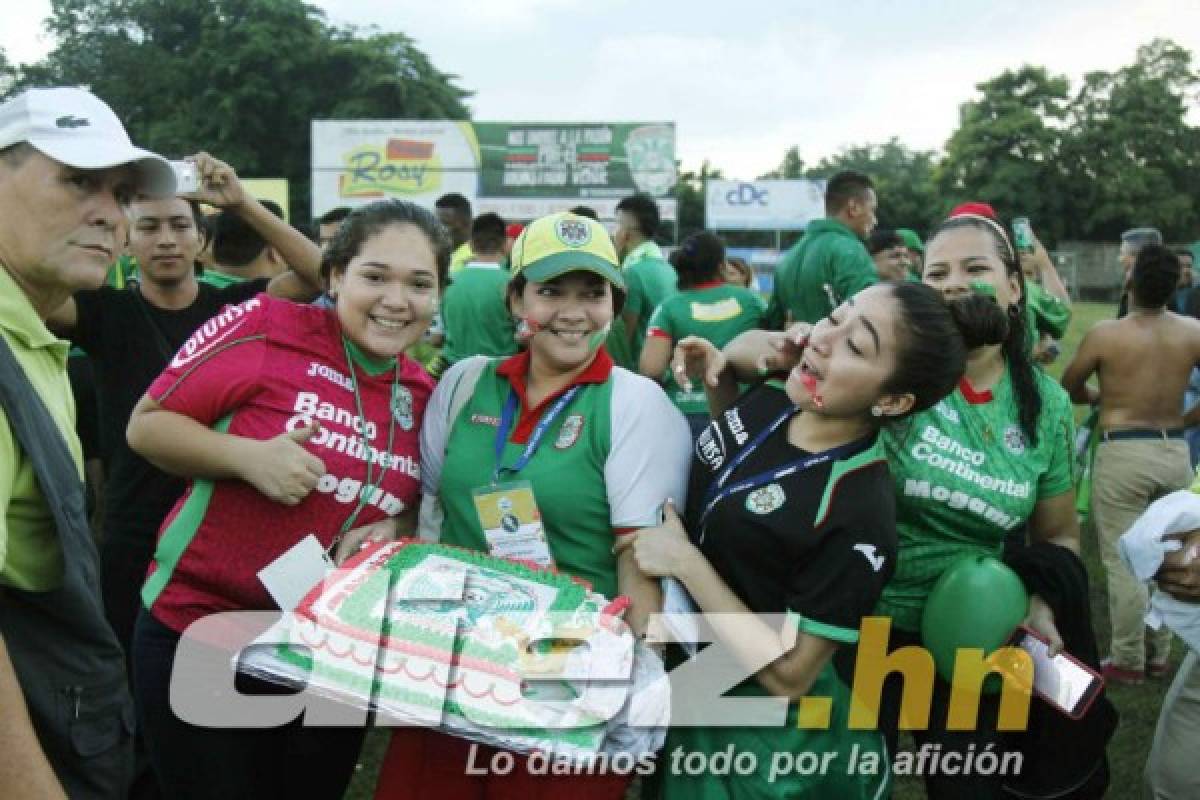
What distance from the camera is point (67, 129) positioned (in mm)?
1856

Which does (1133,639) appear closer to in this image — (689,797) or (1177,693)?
(1177,693)

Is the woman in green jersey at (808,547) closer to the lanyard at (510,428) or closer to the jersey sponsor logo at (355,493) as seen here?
the lanyard at (510,428)

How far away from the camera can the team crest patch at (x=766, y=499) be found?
2.28 m

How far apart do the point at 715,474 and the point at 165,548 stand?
1.37m

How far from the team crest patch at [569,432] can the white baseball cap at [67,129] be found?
1.05m

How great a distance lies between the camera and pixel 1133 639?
551 cm

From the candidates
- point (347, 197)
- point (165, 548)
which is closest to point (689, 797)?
point (165, 548)

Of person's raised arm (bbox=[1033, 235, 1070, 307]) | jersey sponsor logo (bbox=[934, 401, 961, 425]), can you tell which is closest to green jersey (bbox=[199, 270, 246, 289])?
jersey sponsor logo (bbox=[934, 401, 961, 425])

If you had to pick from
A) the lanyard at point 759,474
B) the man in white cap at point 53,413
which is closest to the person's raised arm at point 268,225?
the man in white cap at point 53,413

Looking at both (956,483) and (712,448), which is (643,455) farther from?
(956,483)

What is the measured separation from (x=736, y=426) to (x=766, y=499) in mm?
285

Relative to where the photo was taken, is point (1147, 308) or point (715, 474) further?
point (1147, 308)

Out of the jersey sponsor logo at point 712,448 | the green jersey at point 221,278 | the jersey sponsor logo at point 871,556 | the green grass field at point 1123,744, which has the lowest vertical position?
the green grass field at point 1123,744

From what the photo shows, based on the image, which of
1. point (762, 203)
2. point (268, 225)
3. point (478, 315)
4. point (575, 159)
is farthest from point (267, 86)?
point (268, 225)
